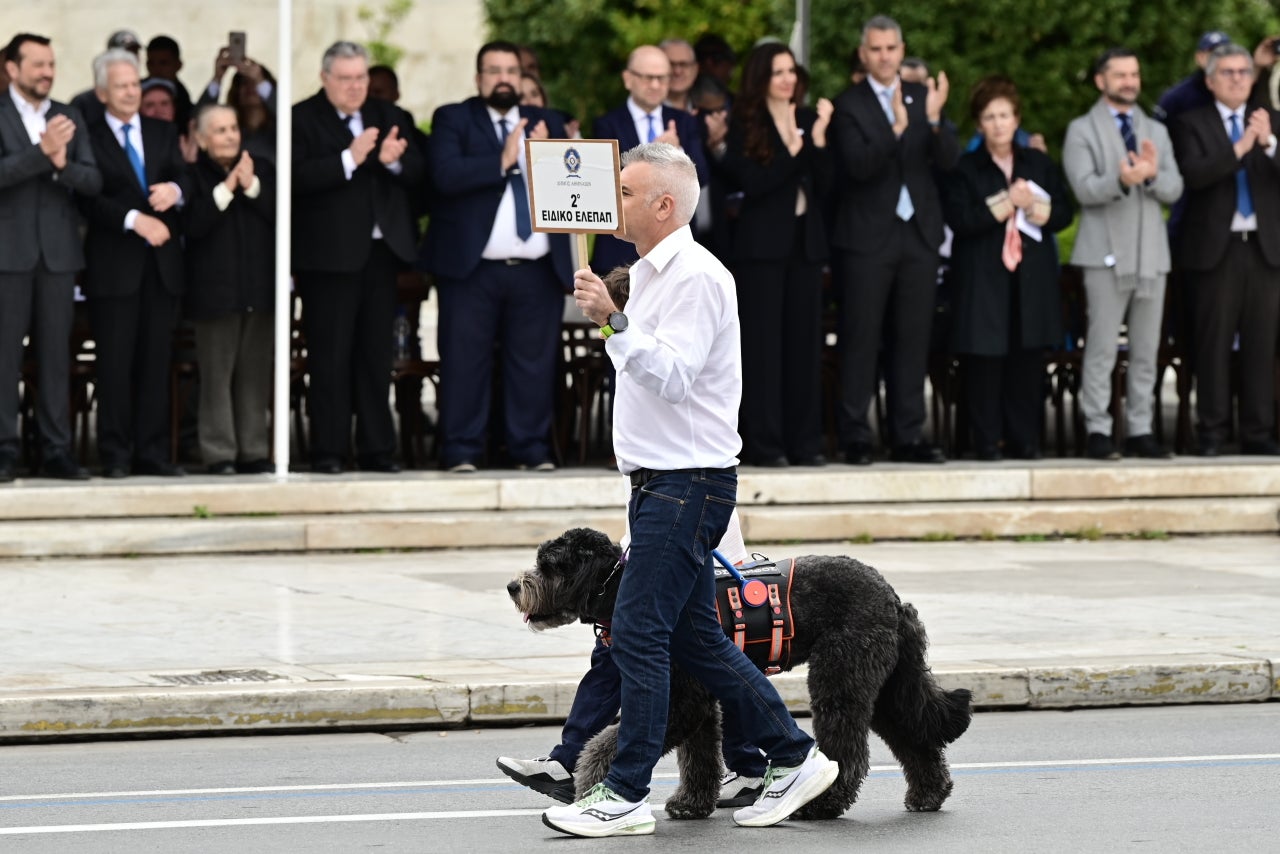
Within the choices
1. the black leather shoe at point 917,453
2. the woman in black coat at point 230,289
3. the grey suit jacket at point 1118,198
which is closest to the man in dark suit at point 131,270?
the woman in black coat at point 230,289

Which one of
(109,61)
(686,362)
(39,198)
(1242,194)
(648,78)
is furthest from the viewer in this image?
(1242,194)

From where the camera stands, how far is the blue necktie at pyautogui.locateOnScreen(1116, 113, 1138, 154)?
15.9m

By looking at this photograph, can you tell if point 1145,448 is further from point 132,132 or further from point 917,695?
point 917,695

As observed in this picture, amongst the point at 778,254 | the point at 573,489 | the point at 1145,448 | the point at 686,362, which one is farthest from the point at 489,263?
the point at 686,362

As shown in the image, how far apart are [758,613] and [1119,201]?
9.01 metres

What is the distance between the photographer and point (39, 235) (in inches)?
556

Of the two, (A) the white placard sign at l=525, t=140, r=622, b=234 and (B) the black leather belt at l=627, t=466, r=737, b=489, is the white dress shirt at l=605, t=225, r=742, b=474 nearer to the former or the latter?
(B) the black leather belt at l=627, t=466, r=737, b=489

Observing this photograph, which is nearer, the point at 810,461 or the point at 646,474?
the point at 646,474

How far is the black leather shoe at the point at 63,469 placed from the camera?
14469 millimetres

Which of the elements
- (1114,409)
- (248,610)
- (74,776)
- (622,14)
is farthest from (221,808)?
(622,14)

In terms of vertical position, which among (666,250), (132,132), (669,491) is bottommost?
(669,491)

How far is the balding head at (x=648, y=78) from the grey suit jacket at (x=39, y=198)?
3427mm

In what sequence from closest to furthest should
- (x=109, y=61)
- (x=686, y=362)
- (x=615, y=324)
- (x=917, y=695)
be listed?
1. (x=615, y=324)
2. (x=686, y=362)
3. (x=917, y=695)
4. (x=109, y=61)

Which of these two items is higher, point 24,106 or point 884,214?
point 24,106
